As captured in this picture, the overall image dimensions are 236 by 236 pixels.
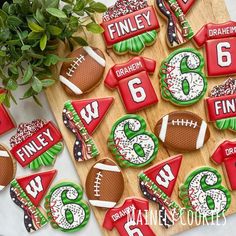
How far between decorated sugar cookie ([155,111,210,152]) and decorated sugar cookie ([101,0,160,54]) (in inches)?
8.1

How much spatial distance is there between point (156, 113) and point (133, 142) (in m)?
0.10

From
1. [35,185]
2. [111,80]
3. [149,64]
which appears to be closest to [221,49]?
[149,64]

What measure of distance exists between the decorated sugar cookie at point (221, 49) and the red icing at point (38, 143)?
1.49 feet

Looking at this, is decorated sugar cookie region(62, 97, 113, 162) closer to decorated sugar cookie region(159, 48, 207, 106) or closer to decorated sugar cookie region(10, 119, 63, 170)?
decorated sugar cookie region(10, 119, 63, 170)

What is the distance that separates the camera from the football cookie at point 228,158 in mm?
1139

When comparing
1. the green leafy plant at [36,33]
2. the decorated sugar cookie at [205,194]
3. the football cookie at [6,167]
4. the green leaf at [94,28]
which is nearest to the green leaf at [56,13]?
the green leafy plant at [36,33]

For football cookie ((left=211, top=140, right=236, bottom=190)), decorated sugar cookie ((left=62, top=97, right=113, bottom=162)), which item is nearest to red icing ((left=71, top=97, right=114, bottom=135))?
decorated sugar cookie ((left=62, top=97, right=113, bottom=162))

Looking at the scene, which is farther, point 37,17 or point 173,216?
point 173,216

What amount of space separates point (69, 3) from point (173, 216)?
63cm

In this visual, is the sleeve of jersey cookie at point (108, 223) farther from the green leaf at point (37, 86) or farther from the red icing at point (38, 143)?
the green leaf at point (37, 86)

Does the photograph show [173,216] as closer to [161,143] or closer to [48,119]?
[161,143]

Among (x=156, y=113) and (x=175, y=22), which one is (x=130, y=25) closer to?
(x=175, y=22)

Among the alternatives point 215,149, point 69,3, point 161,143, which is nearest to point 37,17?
point 69,3

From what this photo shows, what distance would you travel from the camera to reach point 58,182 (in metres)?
1.22
